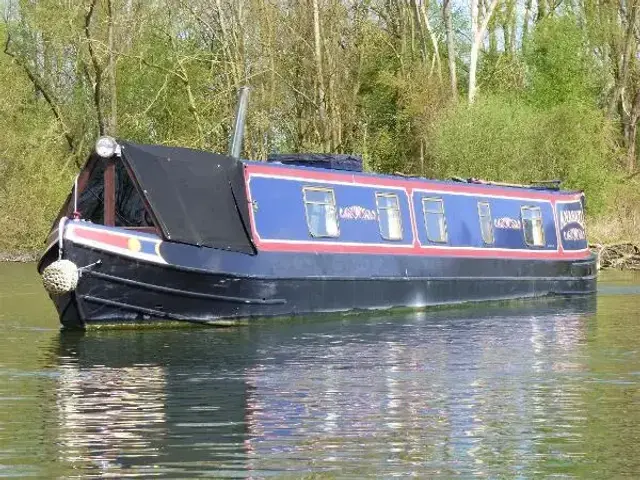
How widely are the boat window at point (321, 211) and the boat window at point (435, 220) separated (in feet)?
7.57

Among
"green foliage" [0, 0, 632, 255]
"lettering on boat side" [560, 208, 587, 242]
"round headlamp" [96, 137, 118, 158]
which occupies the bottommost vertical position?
"lettering on boat side" [560, 208, 587, 242]

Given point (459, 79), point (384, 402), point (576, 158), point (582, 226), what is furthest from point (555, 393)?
point (459, 79)

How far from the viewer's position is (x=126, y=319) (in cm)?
1786

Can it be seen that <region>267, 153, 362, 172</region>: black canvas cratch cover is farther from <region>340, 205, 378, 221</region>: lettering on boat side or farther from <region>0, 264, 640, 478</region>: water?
<region>0, 264, 640, 478</region>: water

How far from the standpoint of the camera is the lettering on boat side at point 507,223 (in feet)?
79.9

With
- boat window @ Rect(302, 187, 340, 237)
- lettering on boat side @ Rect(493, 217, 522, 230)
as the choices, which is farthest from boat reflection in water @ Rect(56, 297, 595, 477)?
lettering on boat side @ Rect(493, 217, 522, 230)

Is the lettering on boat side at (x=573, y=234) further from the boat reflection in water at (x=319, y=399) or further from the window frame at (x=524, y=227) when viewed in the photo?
the boat reflection in water at (x=319, y=399)

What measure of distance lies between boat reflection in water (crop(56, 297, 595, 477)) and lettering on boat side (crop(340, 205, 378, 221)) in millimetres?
2185

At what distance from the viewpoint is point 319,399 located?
1238cm

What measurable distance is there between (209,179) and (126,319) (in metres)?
2.07

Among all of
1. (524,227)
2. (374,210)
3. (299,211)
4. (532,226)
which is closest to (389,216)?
(374,210)

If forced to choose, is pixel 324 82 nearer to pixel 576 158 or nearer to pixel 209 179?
pixel 576 158

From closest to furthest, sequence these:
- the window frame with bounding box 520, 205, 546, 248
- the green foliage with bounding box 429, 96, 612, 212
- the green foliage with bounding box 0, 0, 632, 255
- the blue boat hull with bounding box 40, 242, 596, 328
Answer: the blue boat hull with bounding box 40, 242, 596, 328 < the window frame with bounding box 520, 205, 546, 248 < the green foliage with bounding box 429, 96, 612, 212 < the green foliage with bounding box 0, 0, 632, 255

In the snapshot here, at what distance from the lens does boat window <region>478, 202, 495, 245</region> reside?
943 inches
